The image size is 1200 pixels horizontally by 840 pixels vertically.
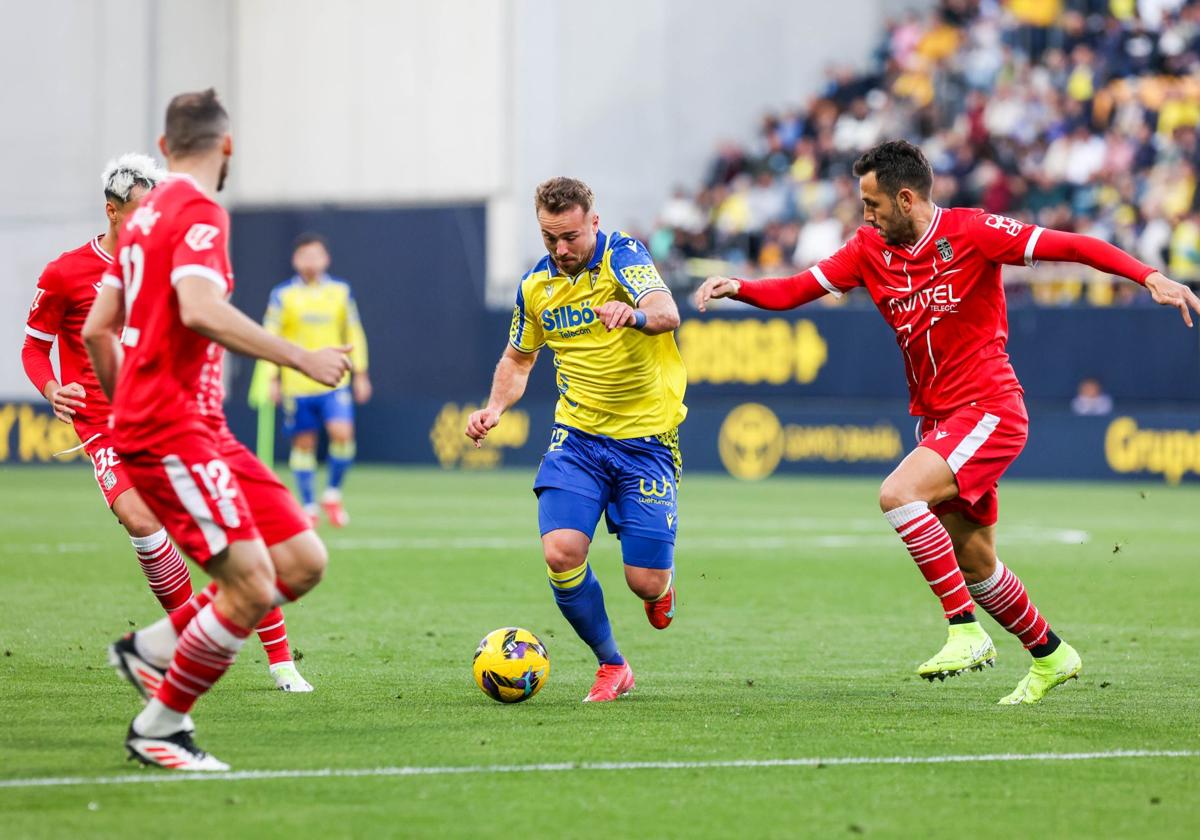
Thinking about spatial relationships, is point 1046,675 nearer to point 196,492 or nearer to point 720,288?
point 720,288

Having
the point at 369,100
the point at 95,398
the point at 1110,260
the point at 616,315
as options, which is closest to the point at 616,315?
the point at 616,315

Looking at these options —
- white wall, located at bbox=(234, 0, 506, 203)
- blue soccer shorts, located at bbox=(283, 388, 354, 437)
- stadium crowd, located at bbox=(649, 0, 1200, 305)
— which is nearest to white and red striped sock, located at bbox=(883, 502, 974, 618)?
blue soccer shorts, located at bbox=(283, 388, 354, 437)

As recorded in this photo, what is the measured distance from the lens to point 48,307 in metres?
8.45

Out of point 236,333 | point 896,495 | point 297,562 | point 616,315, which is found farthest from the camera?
point 896,495

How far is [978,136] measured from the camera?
2775 cm

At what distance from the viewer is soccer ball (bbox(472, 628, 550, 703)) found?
7.79 metres

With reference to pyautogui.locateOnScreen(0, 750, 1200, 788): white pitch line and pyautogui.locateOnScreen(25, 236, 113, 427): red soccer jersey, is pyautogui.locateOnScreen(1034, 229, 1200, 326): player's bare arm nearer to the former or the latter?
pyautogui.locateOnScreen(0, 750, 1200, 788): white pitch line

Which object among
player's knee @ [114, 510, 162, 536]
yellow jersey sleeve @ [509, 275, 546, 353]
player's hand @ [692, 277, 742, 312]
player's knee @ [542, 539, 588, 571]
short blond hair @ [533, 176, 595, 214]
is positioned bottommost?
player's knee @ [542, 539, 588, 571]

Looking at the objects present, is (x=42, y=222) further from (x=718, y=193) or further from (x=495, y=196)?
(x=718, y=193)

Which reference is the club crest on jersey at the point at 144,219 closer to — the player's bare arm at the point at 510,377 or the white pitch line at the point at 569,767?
the white pitch line at the point at 569,767

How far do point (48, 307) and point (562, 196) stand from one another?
251cm

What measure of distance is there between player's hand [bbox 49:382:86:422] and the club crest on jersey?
7.16 feet

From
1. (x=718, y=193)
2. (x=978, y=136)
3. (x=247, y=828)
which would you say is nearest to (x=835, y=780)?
(x=247, y=828)

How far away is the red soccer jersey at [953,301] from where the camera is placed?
7.94 m
